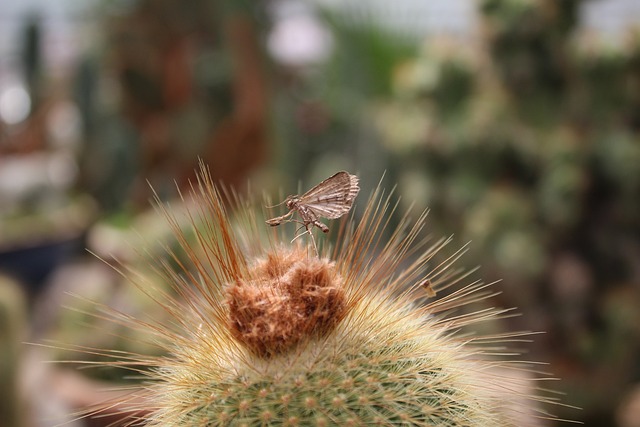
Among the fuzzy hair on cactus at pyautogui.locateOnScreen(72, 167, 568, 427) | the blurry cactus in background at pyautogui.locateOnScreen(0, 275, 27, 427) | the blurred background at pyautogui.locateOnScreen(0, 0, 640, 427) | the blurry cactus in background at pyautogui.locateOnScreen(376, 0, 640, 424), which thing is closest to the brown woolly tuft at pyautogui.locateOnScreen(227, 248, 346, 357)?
the fuzzy hair on cactus at pyautogui.locateOnScreen(72, 167, 568, 427)

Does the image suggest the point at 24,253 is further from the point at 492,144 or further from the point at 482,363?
the point at 482,363

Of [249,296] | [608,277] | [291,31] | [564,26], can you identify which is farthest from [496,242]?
[291,31]

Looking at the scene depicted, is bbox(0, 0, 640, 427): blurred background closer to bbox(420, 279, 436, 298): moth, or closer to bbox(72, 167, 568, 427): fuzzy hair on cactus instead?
bbox(72, 167, 568, 427): fuzzy hair on cactus

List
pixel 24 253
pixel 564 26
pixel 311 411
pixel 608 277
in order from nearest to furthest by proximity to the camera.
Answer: pixel 311 411
pixel 608 277
pixel 564 26
pixel 24 253

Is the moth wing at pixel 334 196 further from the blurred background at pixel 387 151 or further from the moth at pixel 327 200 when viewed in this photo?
the blurred background at pixel 387 151

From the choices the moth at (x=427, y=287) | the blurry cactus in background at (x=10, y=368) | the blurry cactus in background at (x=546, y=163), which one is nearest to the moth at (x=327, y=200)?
the moth at (x=427, y=287)
